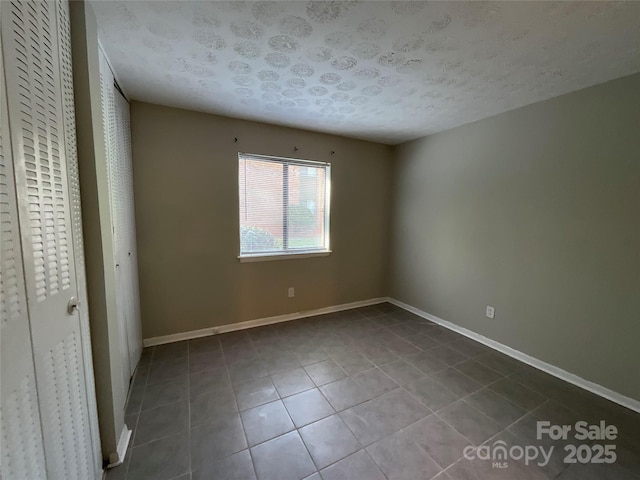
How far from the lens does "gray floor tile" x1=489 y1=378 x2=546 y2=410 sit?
182 centimetres

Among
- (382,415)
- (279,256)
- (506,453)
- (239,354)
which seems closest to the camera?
(506,453)

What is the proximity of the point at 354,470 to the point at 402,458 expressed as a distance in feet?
0.92

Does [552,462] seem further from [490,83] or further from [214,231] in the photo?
[214,231]

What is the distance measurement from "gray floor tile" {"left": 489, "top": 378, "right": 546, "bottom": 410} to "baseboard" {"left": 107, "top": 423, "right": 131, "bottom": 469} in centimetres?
248

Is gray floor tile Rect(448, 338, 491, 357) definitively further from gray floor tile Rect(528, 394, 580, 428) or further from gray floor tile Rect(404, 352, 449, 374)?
gray floor tile Rect(528, 394, 580, 428)

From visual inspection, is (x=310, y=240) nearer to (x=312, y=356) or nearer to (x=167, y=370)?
(x=312, y=356)

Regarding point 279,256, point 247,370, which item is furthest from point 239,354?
point 279,256

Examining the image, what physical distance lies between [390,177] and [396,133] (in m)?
0.72

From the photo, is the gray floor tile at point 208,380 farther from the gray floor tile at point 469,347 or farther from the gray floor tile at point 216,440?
the gray floor tile at point 469,347

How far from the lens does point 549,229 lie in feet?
7.12

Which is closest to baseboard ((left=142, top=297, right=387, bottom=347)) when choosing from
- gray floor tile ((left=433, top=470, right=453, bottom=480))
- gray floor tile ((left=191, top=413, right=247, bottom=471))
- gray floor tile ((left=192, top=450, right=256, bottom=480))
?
gray floor tile ((left=191, top=413, right=247, bottom=471))

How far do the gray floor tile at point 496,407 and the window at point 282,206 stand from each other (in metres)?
2.10

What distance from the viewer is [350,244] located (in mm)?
3559

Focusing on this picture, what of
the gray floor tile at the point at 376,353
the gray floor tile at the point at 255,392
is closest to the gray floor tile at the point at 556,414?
the gray floor tile at the point at 376,353
